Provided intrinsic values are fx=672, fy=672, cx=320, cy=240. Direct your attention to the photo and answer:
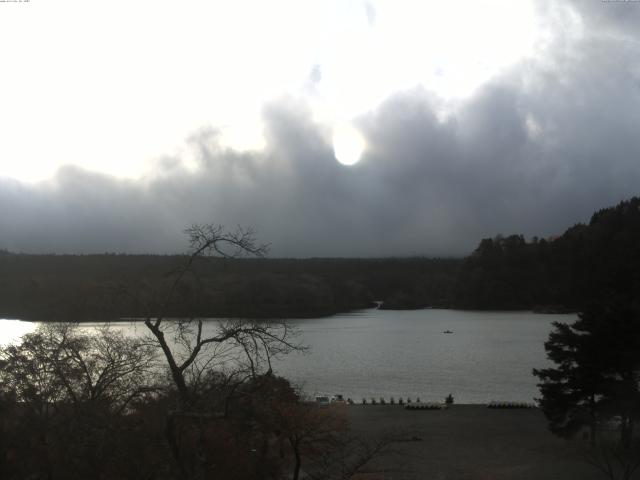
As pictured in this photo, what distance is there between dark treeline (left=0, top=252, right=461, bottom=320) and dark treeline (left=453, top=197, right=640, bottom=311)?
15932 millimetres

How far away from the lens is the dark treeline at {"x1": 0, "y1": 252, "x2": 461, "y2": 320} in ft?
26.7

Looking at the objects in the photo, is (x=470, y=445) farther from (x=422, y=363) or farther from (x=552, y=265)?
(x=552, y=265)

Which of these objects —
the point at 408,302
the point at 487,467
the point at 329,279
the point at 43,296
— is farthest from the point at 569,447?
the point at 408,302

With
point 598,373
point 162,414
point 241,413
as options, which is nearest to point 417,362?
point 598,373

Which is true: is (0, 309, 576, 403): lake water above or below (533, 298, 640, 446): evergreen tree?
below

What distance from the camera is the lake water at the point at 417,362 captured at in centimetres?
4734

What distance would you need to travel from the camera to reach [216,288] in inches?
608

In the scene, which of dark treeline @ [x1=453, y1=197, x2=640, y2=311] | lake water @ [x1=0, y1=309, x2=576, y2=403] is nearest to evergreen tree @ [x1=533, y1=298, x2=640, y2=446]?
lake water @ [x1=0, y1=309, x2=576, y2=403]

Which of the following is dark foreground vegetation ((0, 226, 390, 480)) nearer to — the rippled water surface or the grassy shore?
the grassy shore

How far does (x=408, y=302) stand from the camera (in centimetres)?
17662

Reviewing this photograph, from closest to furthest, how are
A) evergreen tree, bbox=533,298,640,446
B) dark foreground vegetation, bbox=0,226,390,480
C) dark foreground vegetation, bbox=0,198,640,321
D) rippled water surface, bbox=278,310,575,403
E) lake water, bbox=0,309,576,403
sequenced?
1. dark foreground vegetation, bbox=0,226,390,480
2. evergreen tree, bbox=533,298,640,446
3. lake water, bbox=0,309,576,403
4. rippled water surface, bbox=278,310,575,403
5. dark foreground vegetation, bbox=0,198,640,321

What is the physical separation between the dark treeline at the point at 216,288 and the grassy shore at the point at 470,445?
7.70m

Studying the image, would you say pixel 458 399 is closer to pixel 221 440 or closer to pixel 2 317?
pixel 221 440

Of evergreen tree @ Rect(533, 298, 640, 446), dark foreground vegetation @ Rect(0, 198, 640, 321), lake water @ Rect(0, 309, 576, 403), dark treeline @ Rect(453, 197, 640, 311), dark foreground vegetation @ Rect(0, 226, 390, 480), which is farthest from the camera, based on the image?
dark treeline @ Rect(453, 197, 640, 311)
